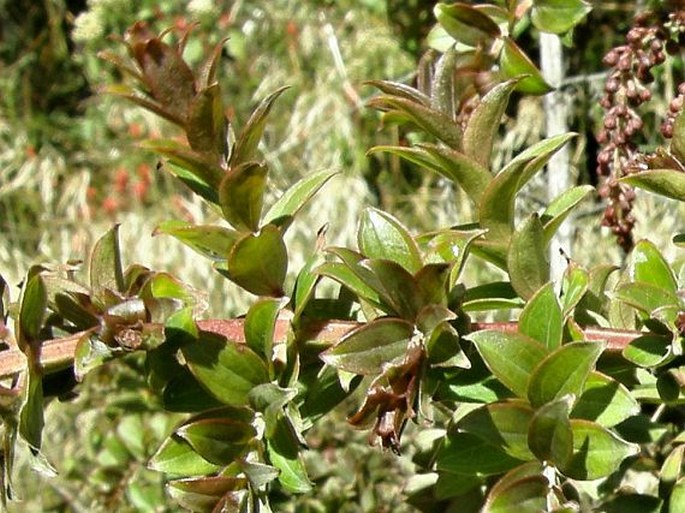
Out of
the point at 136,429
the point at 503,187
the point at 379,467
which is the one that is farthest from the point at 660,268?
the point at 136,429

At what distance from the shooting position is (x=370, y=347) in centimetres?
61

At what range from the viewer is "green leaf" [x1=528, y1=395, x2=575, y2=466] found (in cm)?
57

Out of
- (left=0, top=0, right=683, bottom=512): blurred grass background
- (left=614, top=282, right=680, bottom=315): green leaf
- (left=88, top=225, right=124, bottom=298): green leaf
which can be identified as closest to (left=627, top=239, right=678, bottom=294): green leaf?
(left=614, top=282, right=680, bottom=315): green leaf

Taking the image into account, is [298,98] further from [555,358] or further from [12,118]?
[555,358]

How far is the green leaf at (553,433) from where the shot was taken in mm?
573

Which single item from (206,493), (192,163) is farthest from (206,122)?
(206,493)

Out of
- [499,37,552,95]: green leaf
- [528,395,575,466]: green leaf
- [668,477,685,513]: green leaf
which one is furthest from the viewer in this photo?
[499,37,552,95]: green leaf

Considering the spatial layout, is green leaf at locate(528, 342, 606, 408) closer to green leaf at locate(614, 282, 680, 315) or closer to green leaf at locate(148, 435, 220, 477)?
green leaf at locate(614, 282, 680, 315)

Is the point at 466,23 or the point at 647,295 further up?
the point at 466,23

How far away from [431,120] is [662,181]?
0.17 metres

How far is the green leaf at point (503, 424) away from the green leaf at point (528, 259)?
10 cm

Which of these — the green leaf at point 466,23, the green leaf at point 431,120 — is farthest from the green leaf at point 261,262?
the green leaf at point 466,23

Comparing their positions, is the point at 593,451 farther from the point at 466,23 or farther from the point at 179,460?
the point at 466,23

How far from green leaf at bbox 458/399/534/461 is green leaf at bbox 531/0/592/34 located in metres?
0.43
